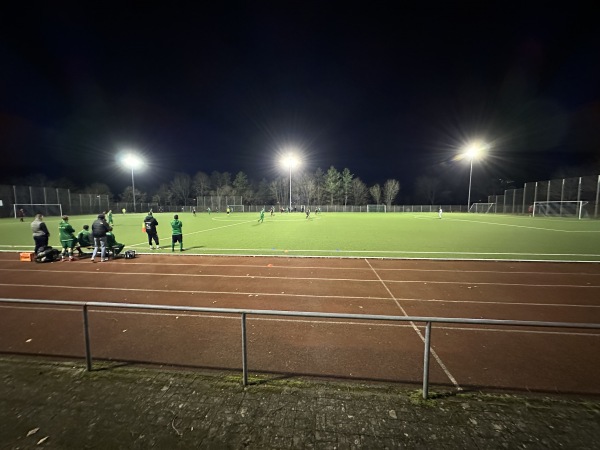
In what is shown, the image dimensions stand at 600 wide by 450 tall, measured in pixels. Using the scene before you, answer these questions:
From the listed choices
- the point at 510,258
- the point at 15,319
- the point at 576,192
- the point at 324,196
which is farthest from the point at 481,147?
the point at 15,319

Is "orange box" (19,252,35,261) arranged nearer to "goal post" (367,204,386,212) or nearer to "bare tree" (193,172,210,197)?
"goal post" (367,204,386,212)

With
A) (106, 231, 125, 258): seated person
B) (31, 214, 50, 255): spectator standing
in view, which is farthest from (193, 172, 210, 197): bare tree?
(31, 214, 50, 255): spectator standing

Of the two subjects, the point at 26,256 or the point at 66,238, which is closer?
the point at 26,256

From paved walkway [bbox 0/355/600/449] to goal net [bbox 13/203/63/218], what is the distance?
2336 inches

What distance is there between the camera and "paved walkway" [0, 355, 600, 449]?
2.83m

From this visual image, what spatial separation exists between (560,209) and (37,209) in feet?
298

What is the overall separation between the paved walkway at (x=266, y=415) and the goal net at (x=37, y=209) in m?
59.3

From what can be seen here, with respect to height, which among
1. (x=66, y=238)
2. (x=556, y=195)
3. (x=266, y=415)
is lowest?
(x=266, y=415)

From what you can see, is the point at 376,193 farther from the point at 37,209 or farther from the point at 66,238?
the point at 66,238

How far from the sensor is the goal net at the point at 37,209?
46.5 meters

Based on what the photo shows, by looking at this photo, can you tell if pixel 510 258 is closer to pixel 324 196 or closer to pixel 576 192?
pixel 576 192

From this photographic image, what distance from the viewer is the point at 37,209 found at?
5000 centimetres

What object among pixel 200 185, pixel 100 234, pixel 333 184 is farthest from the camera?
pixel 200 185

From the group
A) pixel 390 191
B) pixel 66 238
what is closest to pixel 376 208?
pixel 390 191
